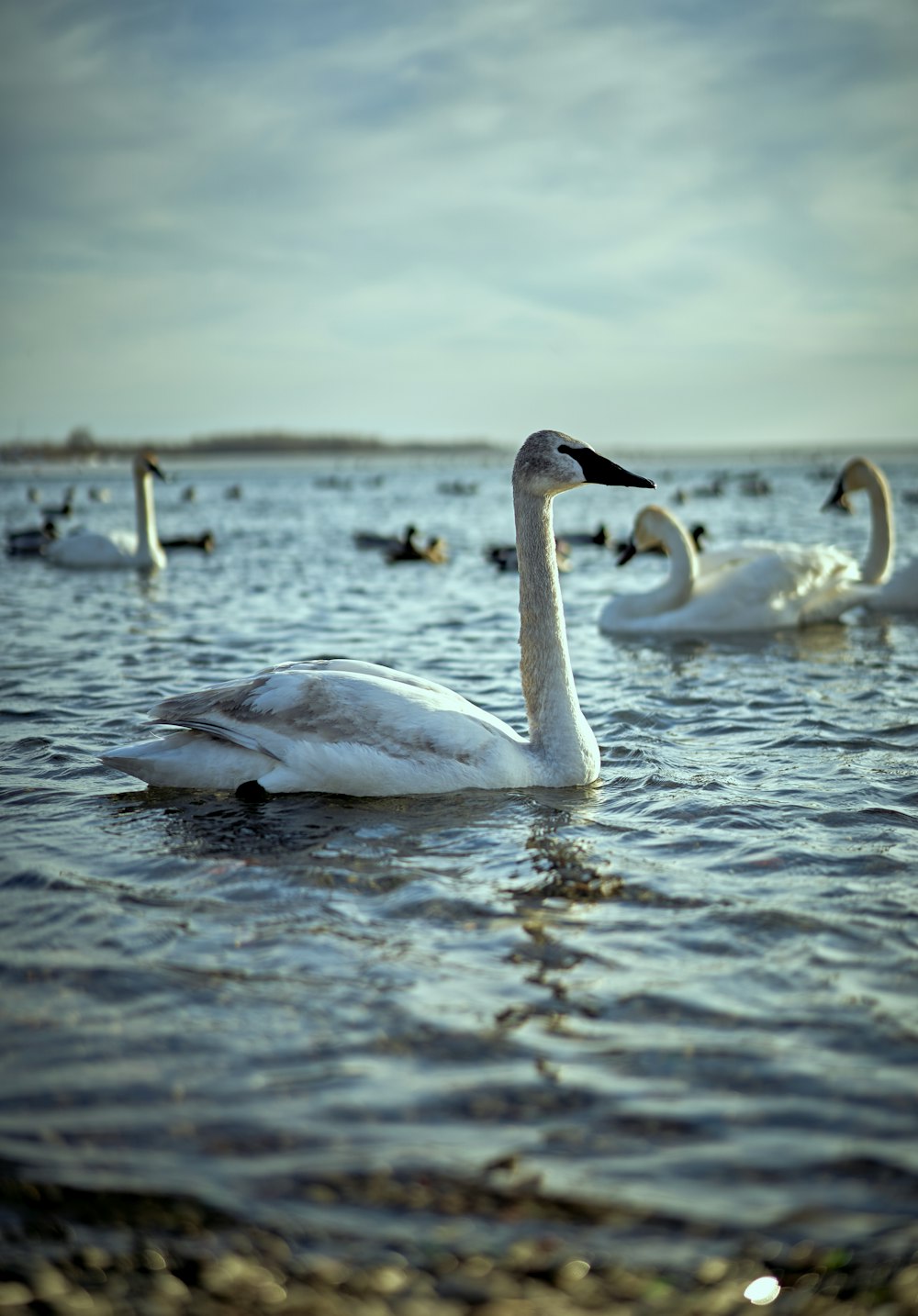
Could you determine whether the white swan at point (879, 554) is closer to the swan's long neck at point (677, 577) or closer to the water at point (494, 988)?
the swan's long neck at point (677, 577)

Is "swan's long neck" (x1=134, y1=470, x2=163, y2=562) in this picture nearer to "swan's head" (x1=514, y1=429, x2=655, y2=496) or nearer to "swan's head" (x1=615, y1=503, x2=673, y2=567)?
"swan's head" (x1=615, y1=503, x2=673, y2=567)

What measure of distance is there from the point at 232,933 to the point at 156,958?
33 cm

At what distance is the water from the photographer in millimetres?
3020

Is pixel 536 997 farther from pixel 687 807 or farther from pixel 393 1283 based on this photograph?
pixel 687 807

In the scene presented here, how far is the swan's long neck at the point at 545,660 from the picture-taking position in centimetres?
647

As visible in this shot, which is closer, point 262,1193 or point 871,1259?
point 871,1259

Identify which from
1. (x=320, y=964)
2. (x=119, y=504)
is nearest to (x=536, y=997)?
(x=320, y=964)

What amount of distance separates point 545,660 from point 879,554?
9.87 meters

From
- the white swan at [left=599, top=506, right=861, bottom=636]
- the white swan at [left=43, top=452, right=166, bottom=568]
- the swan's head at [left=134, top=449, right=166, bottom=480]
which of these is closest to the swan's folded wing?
the white swan at [left=599, top=506, right=861, bottom=636]

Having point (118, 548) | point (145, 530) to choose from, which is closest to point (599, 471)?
point (145, 530)

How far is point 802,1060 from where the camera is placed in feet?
11.6

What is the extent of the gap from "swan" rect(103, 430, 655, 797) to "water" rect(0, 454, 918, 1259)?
0.17 metres

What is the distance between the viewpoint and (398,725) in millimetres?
6117

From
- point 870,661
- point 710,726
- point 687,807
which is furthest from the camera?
point 870,661
